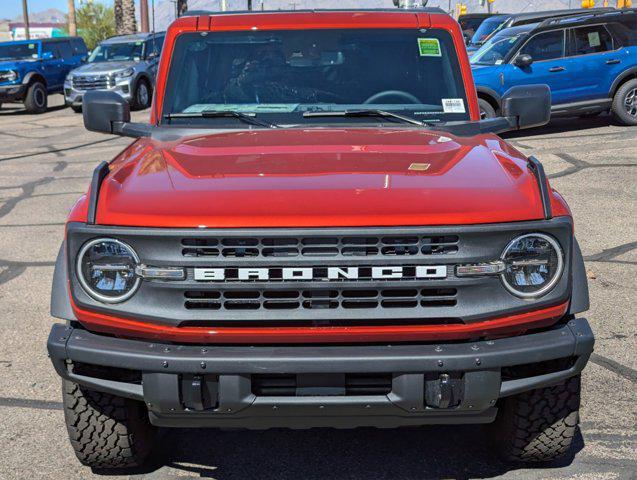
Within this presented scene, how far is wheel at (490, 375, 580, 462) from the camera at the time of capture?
3.65m

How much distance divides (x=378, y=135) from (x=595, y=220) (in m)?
5.10

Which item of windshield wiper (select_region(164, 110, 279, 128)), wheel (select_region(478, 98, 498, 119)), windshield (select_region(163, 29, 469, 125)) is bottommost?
wheel (select_region(478, 98, 498, 119))

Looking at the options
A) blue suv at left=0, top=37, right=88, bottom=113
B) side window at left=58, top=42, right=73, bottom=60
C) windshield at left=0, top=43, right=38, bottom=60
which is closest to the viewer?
blue suv at left=0, top=37, right=88, bottom=113

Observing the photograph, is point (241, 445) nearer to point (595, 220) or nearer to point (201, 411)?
point (201, 411)

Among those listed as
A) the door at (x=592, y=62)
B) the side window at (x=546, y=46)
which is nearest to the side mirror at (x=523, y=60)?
the side window at (x=546, y=46)

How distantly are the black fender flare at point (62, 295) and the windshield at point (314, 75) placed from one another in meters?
1.34

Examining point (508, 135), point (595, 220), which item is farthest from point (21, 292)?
point (508, 135)

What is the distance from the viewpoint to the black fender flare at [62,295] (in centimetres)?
340

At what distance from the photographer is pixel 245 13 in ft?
17.0

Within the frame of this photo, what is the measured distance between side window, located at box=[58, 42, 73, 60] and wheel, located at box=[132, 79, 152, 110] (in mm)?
3326

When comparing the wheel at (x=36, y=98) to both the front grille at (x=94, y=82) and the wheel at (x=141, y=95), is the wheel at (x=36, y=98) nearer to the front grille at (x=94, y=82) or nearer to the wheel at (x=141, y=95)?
the front grille at (x=94, y=82)

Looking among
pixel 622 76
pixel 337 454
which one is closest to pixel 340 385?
pixel 337 454

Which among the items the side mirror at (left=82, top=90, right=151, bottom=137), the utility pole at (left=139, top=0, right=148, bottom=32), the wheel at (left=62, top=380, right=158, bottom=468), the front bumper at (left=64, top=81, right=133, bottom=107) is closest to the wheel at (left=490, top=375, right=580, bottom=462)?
the wheel at (left=62, top=380, right=158, bottom=468)

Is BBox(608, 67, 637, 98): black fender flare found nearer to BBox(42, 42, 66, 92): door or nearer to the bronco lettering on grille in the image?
the bronco lettering on grille
